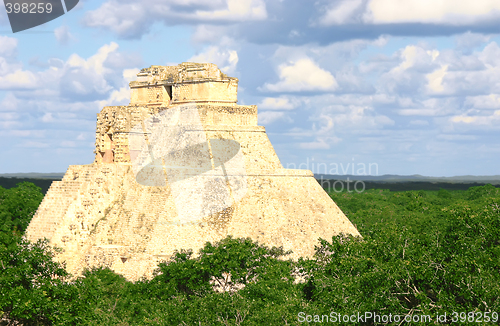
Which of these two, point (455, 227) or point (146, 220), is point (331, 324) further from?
point (146, 220)

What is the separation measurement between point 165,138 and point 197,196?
11.1 feet

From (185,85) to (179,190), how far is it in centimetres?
527

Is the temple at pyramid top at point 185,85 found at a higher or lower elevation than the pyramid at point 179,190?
higher

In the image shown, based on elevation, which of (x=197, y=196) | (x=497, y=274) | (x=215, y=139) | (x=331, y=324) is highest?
(x=215, y=139)

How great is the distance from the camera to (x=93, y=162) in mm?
29688

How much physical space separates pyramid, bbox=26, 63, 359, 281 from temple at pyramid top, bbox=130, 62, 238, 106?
5 cm

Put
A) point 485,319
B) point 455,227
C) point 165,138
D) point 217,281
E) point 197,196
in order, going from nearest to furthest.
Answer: point 485,319
point 455,227
point 217,281
point 197,196
point 165,138

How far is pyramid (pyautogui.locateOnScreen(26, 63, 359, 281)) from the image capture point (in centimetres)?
2588

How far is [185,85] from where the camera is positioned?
97.5 feet

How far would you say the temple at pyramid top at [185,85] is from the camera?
96.6ft

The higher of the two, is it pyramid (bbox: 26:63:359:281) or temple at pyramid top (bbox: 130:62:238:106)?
temple at pyramid top (bbox: 130:62:238:106)

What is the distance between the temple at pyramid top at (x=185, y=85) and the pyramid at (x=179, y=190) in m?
0.05

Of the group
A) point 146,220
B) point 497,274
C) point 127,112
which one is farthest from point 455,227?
point 127,112

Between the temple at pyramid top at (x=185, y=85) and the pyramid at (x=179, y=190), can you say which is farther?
the temple at pyramid top at (x=185, y=85)
